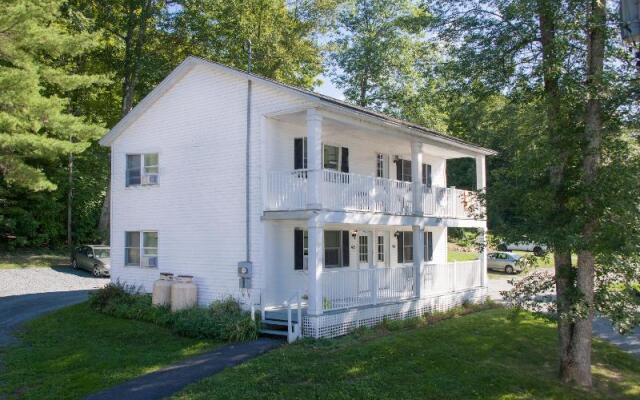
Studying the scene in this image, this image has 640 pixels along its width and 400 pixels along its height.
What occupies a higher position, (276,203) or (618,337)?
(276,203)

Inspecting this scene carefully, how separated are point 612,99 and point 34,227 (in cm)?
2985

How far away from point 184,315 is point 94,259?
46.2 feet

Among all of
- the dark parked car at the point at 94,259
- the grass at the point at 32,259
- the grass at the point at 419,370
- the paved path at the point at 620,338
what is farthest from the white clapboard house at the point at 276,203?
the grass at the point at 32,259

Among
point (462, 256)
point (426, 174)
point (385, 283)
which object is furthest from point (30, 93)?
point (462, 256)

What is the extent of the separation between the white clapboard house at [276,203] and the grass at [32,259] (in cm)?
1156

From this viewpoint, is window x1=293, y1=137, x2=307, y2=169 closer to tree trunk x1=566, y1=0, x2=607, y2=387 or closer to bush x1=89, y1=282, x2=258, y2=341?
bush x1=89, y1=282, x2=258, y2=341

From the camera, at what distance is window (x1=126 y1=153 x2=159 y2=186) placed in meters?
18.6

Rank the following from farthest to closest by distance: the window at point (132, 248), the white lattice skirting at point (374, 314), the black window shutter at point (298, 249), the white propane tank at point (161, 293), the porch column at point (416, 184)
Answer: the window at point (132, 248) → the porch column at point (416, 184) → the black window shutter at point (298, 249) → the white propane tank at point (161, 293) → the white lattice skirting at point (374, 314)

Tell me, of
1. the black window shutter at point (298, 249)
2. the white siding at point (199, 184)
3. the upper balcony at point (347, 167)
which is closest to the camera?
the upper balcony at point (347, 167)

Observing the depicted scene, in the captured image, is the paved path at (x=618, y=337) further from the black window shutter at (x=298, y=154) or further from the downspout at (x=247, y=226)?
the downspout at (x=247, y=226)

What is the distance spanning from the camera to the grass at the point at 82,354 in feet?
34.6

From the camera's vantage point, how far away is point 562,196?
39.1 feet

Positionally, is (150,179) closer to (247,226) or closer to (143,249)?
(143,249)

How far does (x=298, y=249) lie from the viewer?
1673 cm
